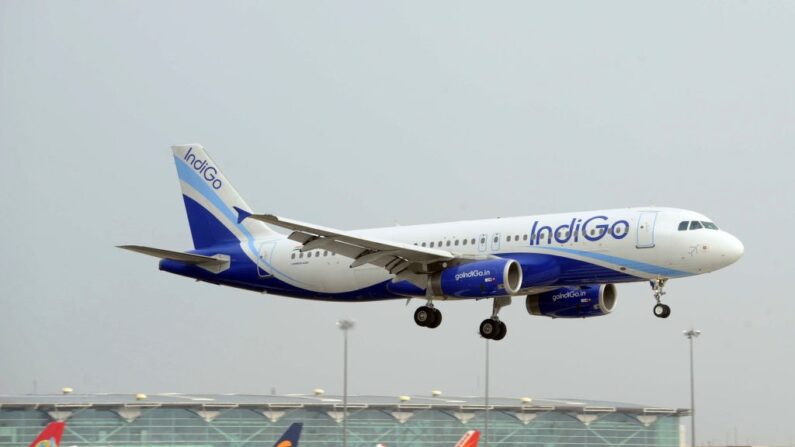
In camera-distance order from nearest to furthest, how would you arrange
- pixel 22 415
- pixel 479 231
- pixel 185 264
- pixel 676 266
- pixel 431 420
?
pixel 676 266 → pixel 479 231 → pixel 185 264 → pixel 22 415 → pixel 431 420

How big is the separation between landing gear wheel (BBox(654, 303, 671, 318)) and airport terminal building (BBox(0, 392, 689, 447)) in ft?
106

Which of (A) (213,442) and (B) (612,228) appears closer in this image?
(B) (612,228)

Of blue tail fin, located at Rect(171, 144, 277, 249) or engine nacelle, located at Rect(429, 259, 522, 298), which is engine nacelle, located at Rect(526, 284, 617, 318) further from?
blue tail fin, located at Rect(171, 144, 277, 249)

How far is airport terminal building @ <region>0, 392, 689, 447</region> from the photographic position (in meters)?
87.4

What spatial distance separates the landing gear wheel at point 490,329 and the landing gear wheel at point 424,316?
2.34 meters

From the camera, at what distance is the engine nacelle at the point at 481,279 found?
55.6m

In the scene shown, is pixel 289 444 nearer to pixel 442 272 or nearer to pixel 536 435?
pixel 442 272

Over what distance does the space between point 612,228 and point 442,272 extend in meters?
7.39

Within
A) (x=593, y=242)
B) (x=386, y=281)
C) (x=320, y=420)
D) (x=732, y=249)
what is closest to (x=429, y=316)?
(x=386, y=281)

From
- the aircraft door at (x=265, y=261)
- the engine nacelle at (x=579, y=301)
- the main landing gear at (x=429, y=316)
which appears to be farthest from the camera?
the aircraft door at (x=265, y=261)

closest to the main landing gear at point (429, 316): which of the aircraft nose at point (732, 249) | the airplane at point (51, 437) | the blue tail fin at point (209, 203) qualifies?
the blue tail fin at point (209, 203)

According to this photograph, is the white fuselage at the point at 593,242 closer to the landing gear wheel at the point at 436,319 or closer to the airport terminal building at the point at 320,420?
the landing gear wheel at the point at 436,319

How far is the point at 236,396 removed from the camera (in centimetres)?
9544

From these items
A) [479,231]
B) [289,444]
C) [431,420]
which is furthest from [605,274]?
[431,420]
